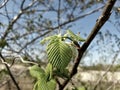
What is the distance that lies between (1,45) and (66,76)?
1281mm

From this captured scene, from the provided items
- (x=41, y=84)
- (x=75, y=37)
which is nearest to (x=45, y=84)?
(x=41, y=84)

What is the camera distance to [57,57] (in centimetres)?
64

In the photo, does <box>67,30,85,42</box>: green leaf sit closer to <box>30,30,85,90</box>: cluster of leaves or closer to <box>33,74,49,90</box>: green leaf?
<box>30,30,85,90</box>: cluster of leaves

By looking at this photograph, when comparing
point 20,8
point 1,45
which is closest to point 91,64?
point 20,8

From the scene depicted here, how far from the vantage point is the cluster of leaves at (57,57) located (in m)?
0.64

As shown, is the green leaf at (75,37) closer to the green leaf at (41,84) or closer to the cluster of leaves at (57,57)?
the cluster of leaves at (57,57)

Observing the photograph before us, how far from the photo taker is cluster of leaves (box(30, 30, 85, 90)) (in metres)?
0.64

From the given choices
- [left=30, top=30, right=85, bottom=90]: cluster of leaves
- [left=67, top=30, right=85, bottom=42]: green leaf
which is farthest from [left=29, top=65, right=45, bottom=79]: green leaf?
[left=67, top=30, right=85, bottom=42]: green leaf

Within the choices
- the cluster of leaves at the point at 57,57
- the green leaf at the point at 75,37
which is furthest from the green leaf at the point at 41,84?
the green leaf at the point at 75,37

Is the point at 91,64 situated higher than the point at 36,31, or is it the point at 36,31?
the point at 36,31

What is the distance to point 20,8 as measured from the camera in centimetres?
459

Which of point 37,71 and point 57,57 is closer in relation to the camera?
point 57,57

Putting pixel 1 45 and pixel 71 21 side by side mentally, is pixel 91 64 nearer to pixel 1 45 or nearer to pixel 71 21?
pixel 71 21

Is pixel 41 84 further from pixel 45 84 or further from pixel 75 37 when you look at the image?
pixel 75 37
